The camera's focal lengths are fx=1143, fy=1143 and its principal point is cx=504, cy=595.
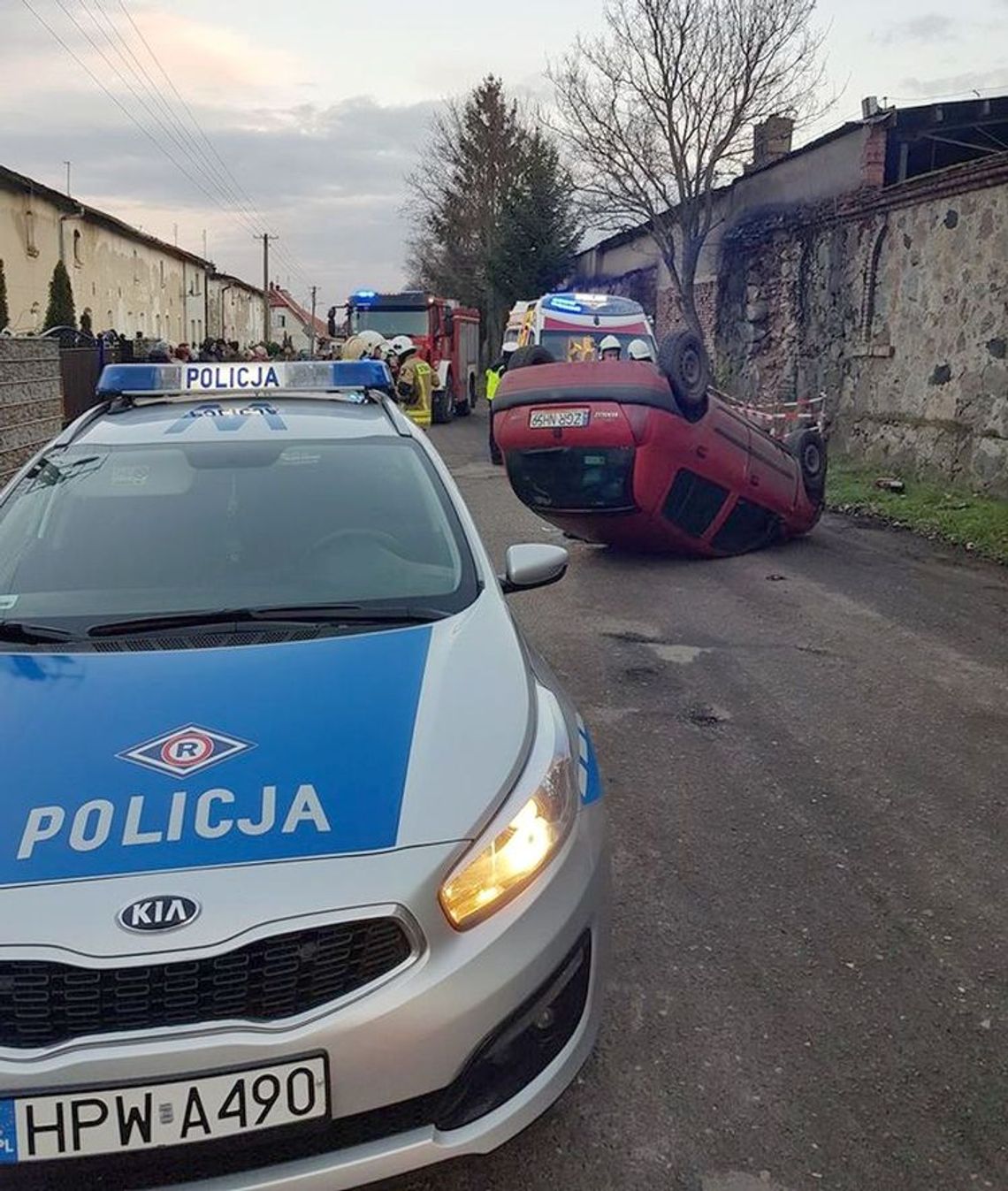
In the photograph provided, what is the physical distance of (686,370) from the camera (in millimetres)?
8883

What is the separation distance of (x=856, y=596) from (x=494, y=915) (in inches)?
255

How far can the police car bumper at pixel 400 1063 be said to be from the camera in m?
1.97

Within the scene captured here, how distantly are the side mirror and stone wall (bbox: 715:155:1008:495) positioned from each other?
29.9 ft

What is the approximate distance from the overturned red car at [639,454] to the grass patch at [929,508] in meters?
1.94

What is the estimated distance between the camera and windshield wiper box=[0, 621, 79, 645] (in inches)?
120

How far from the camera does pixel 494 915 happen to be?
88.4 inches

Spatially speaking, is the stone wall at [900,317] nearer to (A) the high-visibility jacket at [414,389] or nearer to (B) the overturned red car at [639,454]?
(B) the overturned red car at [639,454]

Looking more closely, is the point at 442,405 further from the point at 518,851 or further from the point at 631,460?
the point at 518,851

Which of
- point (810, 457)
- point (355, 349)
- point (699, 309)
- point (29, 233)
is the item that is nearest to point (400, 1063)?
point (810, 457)

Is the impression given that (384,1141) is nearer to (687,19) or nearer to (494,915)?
(494,915)

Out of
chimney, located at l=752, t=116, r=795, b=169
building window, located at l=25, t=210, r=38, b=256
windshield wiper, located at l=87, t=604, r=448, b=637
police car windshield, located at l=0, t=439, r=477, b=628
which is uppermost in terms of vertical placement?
chimney, located at l=752, t=116, r=795, b=169

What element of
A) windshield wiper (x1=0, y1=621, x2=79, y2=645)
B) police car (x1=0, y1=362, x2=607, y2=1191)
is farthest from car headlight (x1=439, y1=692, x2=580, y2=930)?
windshield wiper (x1=0, y1=621, x2=79, y2=645)

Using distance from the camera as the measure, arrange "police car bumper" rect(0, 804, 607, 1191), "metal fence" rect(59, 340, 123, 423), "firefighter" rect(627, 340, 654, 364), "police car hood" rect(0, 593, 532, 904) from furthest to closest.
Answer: "firefighter" rect(627, 340, 654, 364), "metal fence" rect(59, 340, 123, 423), "police car hood" rect(0, 593, 532, 904), "police car bumper" rect(0, 804, 607, 1191)

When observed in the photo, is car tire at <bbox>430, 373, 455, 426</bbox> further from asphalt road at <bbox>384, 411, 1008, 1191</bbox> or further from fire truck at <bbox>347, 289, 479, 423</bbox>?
asphalt road at <bbox>384, 411, 1008, 1191</bbox>
